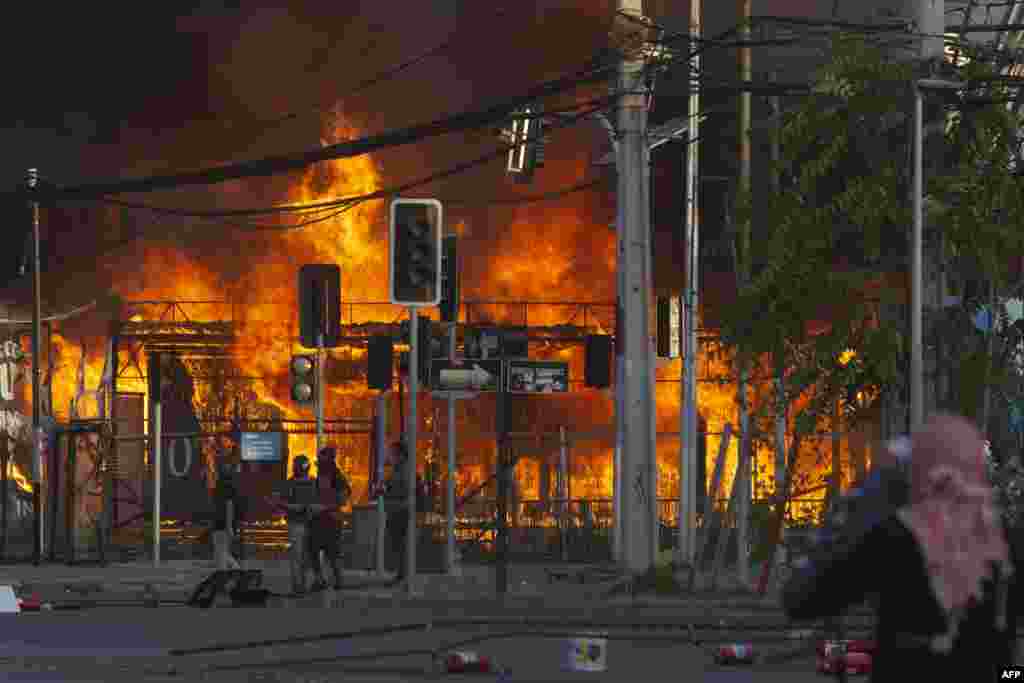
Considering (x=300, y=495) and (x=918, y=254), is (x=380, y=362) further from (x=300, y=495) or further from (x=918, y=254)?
(x=918, y=254)

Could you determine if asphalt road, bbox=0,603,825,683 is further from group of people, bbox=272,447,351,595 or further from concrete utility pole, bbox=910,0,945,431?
concrete utility pole, bbox=910,0,945,431

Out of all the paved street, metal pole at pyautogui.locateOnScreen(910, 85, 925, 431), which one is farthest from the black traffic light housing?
metal pole at pyautogui.locateOnScreen(910, 85, 925, 431)

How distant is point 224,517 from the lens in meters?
30.0

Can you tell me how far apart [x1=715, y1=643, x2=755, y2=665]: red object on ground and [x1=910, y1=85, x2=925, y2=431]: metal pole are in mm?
5435

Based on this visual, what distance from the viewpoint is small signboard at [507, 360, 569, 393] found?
27.8m

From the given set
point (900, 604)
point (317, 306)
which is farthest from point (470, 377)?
point (900, 604)

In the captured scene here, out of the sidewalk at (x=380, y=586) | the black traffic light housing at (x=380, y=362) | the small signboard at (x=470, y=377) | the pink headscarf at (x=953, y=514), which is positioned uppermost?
the black traffic light housing at (x=380, y=362)

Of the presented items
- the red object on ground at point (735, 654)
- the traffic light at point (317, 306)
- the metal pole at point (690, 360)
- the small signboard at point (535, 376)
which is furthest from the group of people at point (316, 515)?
the red object on ground at point (735, 654)

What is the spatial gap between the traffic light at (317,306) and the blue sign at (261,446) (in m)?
5.92

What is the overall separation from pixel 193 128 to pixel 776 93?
128 feet

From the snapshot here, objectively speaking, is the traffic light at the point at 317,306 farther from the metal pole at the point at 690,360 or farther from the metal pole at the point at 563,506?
the metal pole at the point at 563,506

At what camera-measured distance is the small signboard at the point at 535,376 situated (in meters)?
27.8

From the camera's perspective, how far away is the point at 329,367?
55125 millimetres

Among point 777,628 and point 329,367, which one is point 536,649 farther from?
point 329,367
